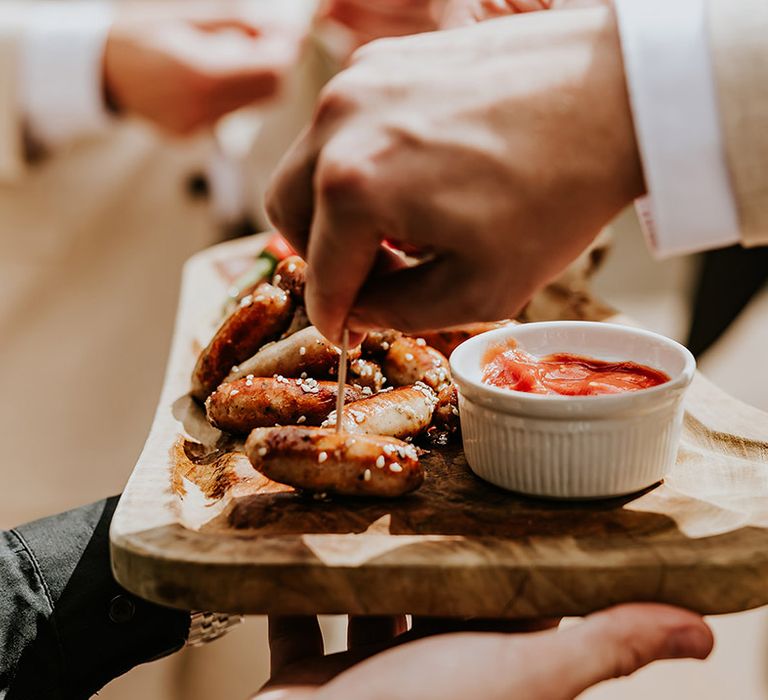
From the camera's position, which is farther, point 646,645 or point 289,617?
point 289,617

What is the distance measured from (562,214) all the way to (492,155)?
0.29 feet

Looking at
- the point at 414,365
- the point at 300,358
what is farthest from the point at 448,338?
the point at 300,358

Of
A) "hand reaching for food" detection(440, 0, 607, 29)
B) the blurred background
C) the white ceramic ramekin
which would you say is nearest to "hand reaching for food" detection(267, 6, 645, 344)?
the white ceramic ramekin

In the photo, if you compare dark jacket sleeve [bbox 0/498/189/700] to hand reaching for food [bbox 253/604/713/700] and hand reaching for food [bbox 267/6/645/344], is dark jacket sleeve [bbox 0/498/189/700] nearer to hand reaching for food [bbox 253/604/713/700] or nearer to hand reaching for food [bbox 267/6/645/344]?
hand reaching for food [bbox 253/604/713/700]

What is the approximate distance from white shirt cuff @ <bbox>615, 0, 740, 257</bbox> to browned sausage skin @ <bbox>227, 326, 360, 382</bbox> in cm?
67

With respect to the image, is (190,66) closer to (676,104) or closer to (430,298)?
(430,298)

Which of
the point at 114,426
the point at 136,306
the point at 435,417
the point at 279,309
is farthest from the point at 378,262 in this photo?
the point at 136,306

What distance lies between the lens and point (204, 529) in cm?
104

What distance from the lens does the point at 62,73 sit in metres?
2.62

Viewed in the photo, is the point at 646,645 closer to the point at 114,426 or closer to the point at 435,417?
the point at 435,417

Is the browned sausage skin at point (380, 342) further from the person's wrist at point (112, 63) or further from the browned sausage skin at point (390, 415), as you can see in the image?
the person's wrist at point (112, 63)

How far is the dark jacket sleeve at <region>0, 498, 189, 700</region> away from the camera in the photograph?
1.16m

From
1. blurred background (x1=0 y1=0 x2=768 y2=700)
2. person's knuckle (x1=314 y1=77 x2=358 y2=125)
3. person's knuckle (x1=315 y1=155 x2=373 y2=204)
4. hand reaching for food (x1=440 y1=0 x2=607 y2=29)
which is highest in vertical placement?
hand reaching for food (x1=440 y1=0 x2=607 y2=29)

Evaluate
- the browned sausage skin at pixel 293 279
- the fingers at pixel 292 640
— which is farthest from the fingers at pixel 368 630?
the browned sausage skin at pixel 293 279
